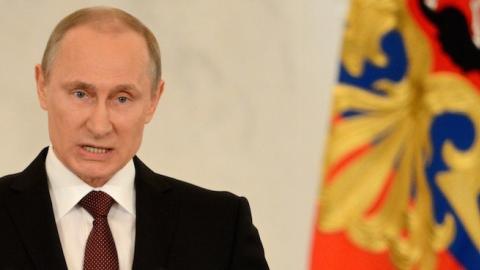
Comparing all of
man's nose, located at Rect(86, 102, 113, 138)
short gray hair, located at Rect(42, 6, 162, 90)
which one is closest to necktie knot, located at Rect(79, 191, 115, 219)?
man's nose, located at Rect(86, 102, 113, 138)

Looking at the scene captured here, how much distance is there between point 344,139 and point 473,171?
0.93ft

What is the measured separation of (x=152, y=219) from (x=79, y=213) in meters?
0.12

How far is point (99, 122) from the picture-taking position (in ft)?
4.83

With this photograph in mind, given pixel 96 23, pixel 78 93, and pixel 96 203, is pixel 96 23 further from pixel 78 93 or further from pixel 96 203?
pixel 96 203

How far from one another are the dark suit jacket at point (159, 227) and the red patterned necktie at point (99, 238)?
4cm

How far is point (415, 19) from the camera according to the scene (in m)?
1.99

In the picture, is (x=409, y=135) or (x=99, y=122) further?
(x=409, y=135)

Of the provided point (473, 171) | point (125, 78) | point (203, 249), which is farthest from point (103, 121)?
point (473, 171)

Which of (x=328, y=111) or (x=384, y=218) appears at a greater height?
(x=328, y=111)

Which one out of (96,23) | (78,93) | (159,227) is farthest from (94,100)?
(159,227)

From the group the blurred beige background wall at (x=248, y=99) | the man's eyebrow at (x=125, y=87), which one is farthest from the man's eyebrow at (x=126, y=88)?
the blurred beige background wall at (x=248, y=99)

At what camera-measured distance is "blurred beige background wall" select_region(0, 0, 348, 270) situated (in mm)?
2299

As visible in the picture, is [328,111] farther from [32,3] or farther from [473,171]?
[32,3]

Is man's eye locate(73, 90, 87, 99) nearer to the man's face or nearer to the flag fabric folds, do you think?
the man's face
